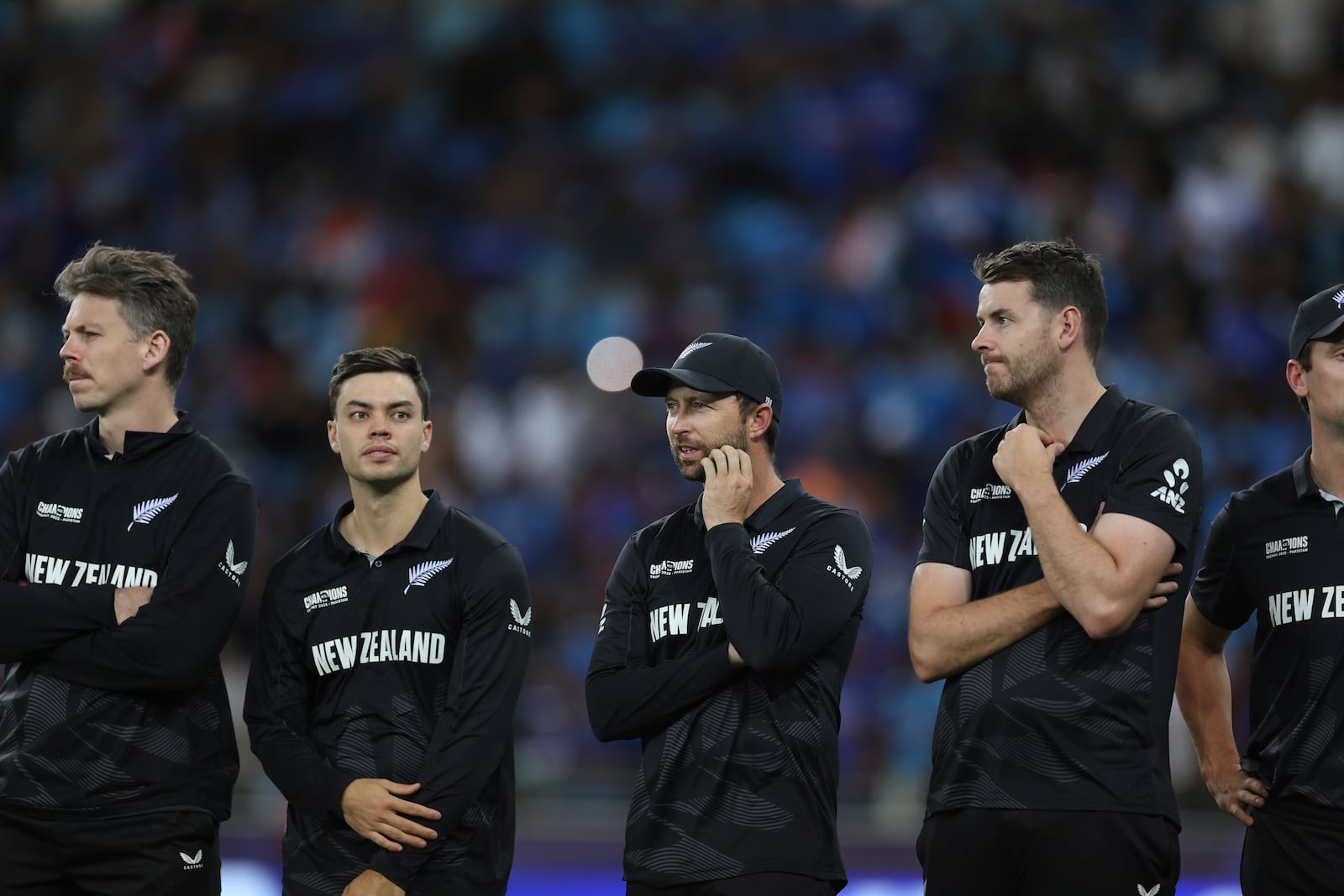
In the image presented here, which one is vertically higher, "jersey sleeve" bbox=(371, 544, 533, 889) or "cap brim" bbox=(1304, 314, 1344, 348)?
"cap brim" bbox=(1304, 314, 1344, 348)

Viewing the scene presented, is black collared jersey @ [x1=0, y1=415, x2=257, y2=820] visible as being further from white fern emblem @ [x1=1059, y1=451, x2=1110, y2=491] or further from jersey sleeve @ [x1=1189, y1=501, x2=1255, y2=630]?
jersey sleeve @ [x1=1189, y1=501, x2=1255, y2=630]

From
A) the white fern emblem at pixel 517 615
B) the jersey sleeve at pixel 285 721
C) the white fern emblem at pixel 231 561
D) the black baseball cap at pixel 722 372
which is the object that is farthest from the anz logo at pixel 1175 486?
the white fern emblem at pixel 231 561

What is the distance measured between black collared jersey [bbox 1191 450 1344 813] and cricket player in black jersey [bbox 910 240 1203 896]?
1.46 ft

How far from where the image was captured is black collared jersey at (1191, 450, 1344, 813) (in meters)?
4.64

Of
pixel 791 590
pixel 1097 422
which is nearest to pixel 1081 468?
pixel 1097 422

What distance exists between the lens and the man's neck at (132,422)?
517 centimetres

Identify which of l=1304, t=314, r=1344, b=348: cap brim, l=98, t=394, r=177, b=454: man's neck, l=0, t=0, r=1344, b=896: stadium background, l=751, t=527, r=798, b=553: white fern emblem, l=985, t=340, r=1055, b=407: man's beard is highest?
l=0, t=0, r=1344, b=896: stadium background

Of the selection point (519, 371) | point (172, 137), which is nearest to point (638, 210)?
point (519, 371)

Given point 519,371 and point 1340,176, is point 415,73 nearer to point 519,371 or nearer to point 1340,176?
point 519,371

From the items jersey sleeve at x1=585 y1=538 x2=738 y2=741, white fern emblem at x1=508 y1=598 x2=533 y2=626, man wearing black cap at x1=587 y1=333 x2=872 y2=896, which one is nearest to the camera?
man wearing black cap at x1=587 y1=333 x2=872 y2=896

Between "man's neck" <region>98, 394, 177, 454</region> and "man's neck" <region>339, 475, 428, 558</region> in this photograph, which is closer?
"man's neck" <region>339, 475, 428, 558</region>

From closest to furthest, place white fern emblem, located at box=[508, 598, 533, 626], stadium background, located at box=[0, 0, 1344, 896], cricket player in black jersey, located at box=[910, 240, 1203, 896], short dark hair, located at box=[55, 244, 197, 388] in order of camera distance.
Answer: cricket player in black jersey, located at box=[910, 240, 1203, 896]
white fern emblem, located at box=[508, 598, 533, 626]
short dark hair, located at box=[55, 244, 197, 388]
stadium background, located at box=[0, 0, 1344, 896]

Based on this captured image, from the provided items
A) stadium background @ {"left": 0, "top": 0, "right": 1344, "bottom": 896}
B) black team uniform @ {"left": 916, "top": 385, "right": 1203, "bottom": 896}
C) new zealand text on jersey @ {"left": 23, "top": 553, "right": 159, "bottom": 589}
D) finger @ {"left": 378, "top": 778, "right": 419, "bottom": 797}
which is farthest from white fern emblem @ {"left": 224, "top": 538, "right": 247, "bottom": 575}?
stadium background @ {"left": 0, "top": 0, "right": 1344, "bottom": 896}

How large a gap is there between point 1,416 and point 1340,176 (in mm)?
9615
